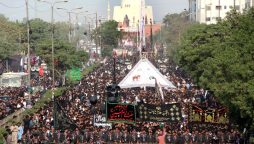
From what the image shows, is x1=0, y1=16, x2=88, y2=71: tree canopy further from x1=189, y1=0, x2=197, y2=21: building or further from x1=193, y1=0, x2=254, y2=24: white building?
x1=189, y1=0, x2=197, y2=21: building

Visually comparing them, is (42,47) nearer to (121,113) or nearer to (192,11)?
(121,113)

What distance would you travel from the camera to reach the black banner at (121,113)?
31.3m

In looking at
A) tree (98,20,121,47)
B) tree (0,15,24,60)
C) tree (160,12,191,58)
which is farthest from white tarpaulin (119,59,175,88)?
tree (98,20,121,47)

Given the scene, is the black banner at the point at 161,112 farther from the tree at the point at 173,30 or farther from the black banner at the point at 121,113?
the tree at the point at 173,30

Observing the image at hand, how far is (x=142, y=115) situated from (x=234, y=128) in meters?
4.60

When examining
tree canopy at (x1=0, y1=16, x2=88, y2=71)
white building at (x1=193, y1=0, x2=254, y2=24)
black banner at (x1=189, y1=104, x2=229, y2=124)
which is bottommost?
black banner at (x1=189, y1=104, x2=229, y2=124)

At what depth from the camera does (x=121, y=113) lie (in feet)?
103

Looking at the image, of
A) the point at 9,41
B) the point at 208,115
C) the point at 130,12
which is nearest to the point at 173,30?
the point at 9,41

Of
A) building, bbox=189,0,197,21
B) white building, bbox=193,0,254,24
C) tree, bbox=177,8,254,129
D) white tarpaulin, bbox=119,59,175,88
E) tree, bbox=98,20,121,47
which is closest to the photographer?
tree, bbox=177,8,254,129

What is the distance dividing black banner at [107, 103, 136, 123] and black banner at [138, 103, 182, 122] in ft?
1.76

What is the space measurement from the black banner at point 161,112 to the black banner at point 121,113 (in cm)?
54

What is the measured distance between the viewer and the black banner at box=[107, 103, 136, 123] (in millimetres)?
31297

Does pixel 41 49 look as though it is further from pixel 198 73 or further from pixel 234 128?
pixel 234 128

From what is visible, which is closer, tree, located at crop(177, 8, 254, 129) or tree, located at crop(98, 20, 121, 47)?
tree, located at crop(177, 8, 254, 129)
